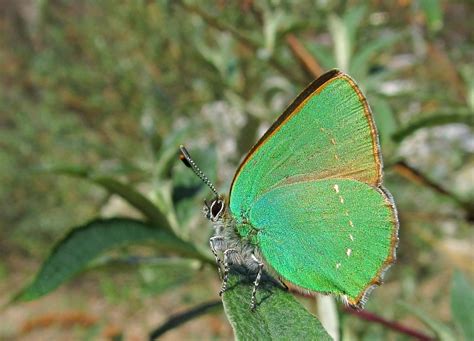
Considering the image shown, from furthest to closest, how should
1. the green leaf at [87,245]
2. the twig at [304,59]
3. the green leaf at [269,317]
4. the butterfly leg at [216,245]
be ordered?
the twig at [304,59]
the butterfly leg at [216,245]
the green leaf at [87,245]
the green leaf at [269,317]

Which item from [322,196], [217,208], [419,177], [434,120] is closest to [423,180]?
[419,177]

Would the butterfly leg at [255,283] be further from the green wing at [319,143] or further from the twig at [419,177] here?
the twig at [419,177]

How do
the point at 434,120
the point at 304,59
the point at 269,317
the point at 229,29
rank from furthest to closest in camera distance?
the point at 304,59
the point at 229,29
the point at 434,120
the point at 269,317

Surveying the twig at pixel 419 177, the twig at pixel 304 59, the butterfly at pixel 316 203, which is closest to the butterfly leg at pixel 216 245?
the butterfly at pixel 316 203

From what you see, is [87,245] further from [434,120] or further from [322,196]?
[434,120]

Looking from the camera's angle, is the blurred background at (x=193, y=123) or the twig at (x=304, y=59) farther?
the twig at (x=304, y=59)

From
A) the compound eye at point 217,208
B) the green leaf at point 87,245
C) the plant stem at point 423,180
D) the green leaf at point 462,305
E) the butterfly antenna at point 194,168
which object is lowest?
the green leaf at point 462,305

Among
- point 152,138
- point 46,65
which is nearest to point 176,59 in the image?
point 46,65

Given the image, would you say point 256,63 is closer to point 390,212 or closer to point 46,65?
point 390,212
